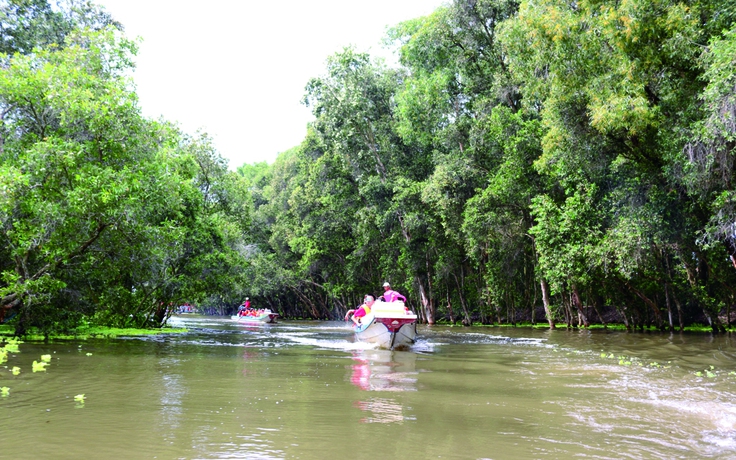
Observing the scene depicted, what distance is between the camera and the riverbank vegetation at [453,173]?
13656 millimetres

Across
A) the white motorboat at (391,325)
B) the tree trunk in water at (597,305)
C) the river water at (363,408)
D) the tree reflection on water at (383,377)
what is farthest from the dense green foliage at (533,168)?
the tree reflection on water at (383,377)

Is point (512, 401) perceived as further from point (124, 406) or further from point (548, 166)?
point (548, 166)

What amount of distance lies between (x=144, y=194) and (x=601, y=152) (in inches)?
524

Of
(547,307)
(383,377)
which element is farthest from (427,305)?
(383,377)

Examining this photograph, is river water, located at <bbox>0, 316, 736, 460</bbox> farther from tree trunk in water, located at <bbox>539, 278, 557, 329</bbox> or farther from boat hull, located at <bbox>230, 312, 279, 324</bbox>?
boat hull, located at <bbox>230, 312, 279, 324</bbox>

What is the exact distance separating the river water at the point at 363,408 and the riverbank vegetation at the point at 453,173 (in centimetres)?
404

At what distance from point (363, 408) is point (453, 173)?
22458 millimetres

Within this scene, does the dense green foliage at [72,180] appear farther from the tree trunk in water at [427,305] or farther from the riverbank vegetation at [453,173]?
the tree trunk in water at [427,305]

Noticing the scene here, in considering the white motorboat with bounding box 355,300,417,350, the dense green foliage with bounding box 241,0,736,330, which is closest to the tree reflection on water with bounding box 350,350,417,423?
the white motorboat with bounding box 355,300,417,350

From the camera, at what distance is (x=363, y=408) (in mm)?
6645

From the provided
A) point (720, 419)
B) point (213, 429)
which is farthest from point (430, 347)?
point (213, 429)

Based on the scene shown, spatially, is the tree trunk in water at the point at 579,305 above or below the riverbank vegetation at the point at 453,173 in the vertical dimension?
below

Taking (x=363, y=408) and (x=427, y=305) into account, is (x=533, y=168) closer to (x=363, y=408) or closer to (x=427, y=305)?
(x=427, y=305)

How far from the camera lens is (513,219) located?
27.2 meters
